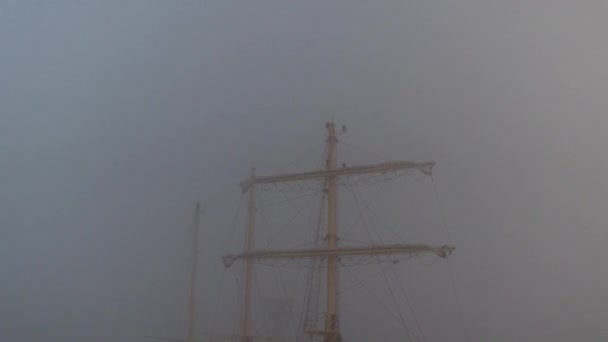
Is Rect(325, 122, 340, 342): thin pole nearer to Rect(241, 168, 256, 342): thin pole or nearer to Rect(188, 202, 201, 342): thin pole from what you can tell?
Rect(241, 168, 256, 342): thin pole

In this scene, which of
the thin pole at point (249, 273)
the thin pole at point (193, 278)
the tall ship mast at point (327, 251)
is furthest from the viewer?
the thin pole at point (193, 278)

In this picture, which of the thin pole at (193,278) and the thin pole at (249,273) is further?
the thin pole at (193,278)

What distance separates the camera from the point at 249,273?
10.8 m

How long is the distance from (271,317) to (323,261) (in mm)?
1618

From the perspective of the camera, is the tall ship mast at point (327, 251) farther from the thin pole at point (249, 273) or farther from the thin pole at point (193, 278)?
the thin pole at point (193, 278)

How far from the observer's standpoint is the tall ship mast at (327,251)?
370 inches

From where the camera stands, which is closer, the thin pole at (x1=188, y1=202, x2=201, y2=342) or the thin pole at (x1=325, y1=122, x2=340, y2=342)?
the thin pole at (x1=325, y1=122, x2=340, y2=342)

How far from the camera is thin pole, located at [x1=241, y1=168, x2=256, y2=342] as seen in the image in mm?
10594

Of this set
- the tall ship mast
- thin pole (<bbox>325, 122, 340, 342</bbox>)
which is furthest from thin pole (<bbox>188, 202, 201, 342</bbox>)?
thin pole (<bbox>325, 122, 340, 342</bbox>)

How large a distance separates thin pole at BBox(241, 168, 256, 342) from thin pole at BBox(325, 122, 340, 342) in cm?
137

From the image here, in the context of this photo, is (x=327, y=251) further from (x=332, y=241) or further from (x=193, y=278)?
(x=193, y=278)

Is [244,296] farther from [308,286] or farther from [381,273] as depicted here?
[381,273]

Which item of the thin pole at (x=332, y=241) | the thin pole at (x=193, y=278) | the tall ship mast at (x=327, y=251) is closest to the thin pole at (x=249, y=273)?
the tall ship mast at (x=327, y=251)

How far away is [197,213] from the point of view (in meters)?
11.6
